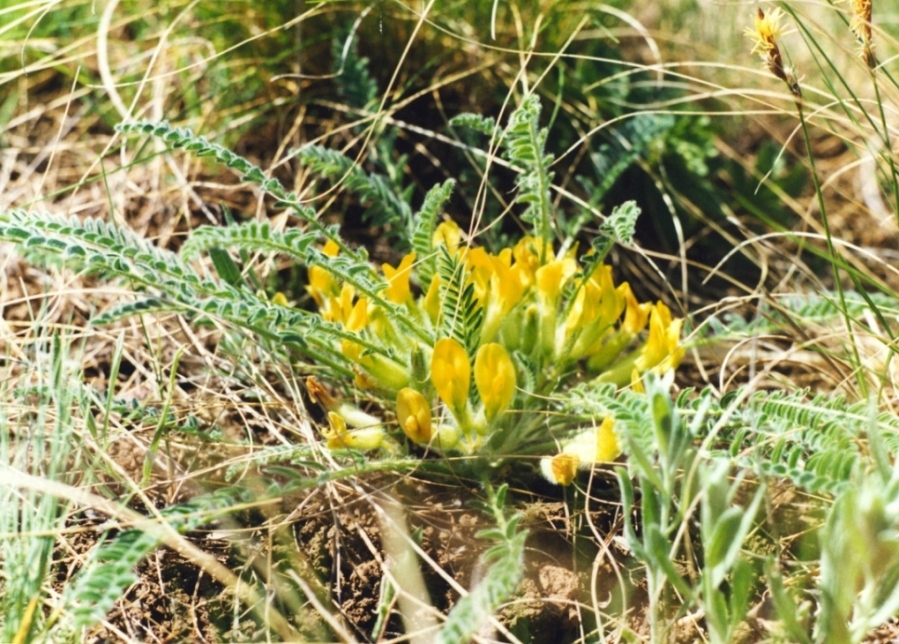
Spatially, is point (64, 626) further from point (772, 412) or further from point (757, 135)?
point (757, 135)

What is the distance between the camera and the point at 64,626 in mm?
1071

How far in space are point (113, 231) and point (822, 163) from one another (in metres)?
1.87

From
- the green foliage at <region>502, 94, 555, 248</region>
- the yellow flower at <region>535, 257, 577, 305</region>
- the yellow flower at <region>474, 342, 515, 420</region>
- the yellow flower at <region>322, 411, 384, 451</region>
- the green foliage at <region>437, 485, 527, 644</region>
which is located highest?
the green foliage at <region>502, 94, 555, 248</region>

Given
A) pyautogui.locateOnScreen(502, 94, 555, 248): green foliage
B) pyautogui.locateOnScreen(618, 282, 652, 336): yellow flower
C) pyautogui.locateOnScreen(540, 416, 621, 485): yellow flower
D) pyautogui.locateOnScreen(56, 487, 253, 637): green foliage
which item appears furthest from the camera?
pyautogui.locateOnScreen(618, 282, 652, 336): yellow flower

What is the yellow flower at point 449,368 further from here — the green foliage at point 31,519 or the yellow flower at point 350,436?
the green foliage at point 31,519

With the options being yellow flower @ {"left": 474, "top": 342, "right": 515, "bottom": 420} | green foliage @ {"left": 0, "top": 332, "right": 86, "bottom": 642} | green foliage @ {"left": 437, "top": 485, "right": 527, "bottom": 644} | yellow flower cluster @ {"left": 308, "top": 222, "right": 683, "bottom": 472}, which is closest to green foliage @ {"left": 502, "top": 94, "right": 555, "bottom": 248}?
yellow flower cluster @ {"left": 308, "top": 222, "right": 683, "bottom": 472}

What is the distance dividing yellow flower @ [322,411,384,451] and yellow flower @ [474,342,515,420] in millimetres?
181

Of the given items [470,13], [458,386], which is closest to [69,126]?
[470,13]

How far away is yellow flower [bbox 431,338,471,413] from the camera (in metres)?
1.25

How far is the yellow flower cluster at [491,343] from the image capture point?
4.19 ft

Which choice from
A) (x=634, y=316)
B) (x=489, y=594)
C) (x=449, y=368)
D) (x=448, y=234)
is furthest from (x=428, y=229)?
(x=489, y=594)

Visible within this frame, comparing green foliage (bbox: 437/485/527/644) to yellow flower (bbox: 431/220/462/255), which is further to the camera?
yellow flower (bbox: 431/220/462/255)

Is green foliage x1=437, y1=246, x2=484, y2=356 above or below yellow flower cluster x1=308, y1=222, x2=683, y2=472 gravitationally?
above

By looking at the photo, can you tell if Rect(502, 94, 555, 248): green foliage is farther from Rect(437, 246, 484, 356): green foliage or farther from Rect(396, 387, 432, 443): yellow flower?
Rect(396, 387, 432, 443): yellow flower
